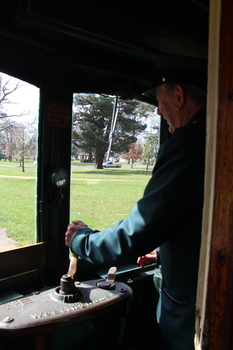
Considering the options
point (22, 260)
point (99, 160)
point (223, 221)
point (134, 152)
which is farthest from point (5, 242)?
point (223, 221)

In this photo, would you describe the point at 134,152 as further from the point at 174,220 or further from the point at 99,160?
the point at 174,220

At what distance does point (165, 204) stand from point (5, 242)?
1.20m

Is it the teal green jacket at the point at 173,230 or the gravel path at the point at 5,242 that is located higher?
the teal green jacket at the point at 173,230

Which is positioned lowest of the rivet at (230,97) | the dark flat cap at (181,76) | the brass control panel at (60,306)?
the brass control panel at (60,306)

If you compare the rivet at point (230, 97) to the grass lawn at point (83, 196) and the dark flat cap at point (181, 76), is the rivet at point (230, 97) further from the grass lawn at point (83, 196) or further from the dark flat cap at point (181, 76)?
the grass lawn at point (83, 196)

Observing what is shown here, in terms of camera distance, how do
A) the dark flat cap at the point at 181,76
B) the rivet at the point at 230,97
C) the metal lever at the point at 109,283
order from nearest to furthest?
the rivet at the point at 230,97, the dark flat cap at the point at 181,76, the metal lever at the point at 109,283

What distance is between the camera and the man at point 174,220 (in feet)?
3.63

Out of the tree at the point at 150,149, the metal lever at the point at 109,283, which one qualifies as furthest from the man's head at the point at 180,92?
the tree at the point at 150,149

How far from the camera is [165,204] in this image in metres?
1.09

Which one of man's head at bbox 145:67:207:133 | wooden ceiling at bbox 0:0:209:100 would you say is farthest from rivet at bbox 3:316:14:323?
wooden ceiling at bbox 0:0:209:100

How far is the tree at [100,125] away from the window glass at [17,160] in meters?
0.31

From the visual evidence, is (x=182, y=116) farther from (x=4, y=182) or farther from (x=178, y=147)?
(x=4, y=182)

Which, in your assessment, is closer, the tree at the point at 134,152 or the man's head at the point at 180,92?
the man's head at the point at 180,92

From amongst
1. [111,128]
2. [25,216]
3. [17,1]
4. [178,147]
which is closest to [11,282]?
[25,216]
